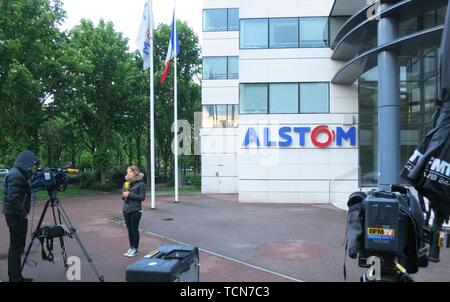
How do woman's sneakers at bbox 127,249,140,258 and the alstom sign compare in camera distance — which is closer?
woman's sneakers at bbox 127,249,140,258

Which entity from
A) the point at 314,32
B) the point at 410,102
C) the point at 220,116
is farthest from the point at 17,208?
the point at 220,116

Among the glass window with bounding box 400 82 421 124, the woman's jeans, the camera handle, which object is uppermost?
the glass window with bounding box 400 82 421 124

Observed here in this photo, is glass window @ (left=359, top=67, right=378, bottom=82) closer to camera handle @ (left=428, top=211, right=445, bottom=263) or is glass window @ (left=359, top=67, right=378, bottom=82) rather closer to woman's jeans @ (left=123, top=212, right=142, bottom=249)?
woman's jeans @ (left=123, top=212, right=142, bottom=249)

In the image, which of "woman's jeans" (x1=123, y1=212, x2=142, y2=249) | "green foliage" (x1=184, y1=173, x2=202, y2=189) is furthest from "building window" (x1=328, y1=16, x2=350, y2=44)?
"green foliage" (x1=184, y1=173, x2=202, y2=189)

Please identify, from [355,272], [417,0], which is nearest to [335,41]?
[417,0]

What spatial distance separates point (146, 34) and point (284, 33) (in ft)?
22.5

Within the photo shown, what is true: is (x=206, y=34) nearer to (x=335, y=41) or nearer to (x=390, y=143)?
(x=335, y=41)

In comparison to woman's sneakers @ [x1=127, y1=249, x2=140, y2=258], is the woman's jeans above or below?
above

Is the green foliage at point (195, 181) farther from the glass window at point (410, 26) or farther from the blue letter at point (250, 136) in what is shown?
the glass window at point (410, 26)

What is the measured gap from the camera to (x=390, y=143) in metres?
13.2

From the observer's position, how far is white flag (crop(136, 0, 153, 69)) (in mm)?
17109

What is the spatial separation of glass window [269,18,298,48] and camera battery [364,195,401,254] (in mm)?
18334

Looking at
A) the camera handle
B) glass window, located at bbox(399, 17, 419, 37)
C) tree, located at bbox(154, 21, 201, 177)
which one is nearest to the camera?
the camera handle

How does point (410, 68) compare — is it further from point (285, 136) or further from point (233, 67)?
point (233, 67)
